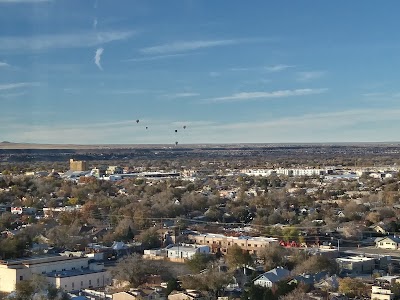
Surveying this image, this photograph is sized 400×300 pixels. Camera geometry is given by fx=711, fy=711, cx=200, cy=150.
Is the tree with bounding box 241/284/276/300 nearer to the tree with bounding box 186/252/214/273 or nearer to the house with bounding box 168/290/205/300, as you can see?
the house with bounding box 168/290/205/300

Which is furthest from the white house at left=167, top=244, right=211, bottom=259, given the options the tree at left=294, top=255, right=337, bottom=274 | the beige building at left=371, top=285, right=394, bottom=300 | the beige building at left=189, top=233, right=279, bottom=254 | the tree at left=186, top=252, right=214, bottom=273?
the beige building at left=371, top=285, right=394, bottom=300

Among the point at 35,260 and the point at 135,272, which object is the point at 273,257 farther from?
the point at 35,260

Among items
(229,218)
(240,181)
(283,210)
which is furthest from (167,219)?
Answer: (240,181)

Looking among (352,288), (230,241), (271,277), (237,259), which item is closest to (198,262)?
(237,259)

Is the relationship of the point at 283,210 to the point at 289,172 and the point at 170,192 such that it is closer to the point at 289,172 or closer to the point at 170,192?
the point at 170,192

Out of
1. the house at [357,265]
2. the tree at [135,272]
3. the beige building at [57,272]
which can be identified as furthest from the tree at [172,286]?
the house at [357,265]

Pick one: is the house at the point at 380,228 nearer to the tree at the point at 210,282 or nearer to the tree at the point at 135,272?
the tree at the point at 135,272
